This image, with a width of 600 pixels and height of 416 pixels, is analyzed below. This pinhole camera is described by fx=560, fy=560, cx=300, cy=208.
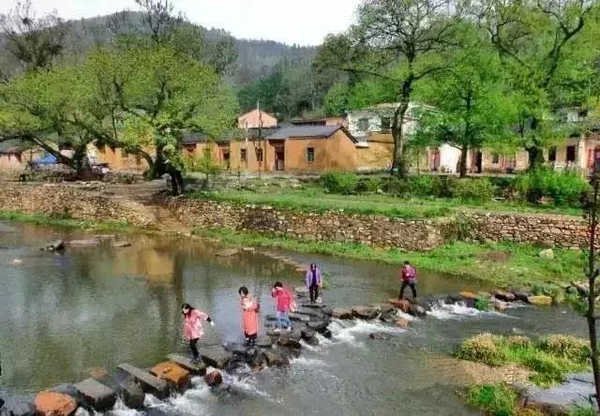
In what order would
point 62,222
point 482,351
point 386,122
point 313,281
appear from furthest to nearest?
point 386,122, point 62,222, point 313,281, point 482,351

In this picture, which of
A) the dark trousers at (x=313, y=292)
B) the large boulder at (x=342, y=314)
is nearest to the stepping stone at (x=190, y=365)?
the large boulder at (x=342, y=314)

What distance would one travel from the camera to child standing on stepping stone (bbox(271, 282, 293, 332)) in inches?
684

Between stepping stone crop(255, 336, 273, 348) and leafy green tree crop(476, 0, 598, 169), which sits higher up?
leafy green tree crop(476, 0, 598, 169)

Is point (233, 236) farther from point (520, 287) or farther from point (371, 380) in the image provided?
point (371, 380)

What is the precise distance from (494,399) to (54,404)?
975cm

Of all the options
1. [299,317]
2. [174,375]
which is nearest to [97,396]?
[174,375]

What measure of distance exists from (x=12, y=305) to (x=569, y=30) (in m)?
34.8

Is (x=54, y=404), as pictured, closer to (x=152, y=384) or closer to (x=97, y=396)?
(x=97, y=396)

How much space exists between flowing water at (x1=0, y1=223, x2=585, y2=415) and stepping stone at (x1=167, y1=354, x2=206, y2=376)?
37 centimetres

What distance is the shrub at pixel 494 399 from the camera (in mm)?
12548

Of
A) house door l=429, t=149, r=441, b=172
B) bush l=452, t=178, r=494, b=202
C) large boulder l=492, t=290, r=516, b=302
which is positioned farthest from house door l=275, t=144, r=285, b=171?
large boulder l=492, t=290, r=516, b=302

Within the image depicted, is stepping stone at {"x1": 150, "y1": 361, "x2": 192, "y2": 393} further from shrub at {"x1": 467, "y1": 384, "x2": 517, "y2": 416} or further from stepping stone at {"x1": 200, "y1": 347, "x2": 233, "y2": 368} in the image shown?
shrub at {"x1": 467, "y1": 384, "x2": 517, "y2": 416}

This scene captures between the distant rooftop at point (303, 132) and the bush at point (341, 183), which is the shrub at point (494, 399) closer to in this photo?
the bush at point (341, 183)

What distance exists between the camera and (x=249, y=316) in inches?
629
